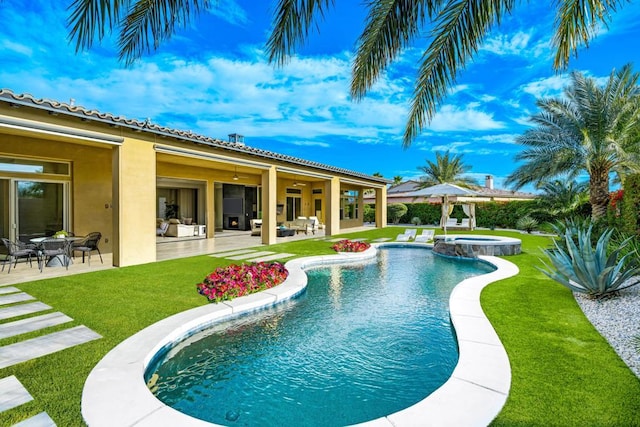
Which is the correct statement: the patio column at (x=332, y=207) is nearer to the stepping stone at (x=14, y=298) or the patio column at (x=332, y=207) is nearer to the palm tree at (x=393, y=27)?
the stepping stone at (x=14, y=298)

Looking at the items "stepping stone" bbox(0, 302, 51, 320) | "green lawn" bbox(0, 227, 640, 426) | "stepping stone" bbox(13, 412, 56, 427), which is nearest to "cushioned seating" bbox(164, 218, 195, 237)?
"green lawn" bbox(0, 227, 640, 426)

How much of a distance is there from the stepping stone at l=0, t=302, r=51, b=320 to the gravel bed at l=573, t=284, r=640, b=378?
9.17 metres

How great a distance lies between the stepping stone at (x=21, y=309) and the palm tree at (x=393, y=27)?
5.15m

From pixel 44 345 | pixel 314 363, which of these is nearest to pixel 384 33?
pixel 314 363

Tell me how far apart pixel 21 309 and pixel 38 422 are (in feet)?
14.3

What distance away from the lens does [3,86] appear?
24.7 feet

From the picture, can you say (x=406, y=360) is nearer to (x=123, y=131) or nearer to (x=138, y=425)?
(x=138, y=425)

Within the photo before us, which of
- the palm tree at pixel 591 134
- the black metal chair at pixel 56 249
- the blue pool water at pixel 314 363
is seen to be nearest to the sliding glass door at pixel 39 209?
the black metal chair at pixel 56 249

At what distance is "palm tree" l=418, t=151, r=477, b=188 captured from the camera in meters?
35.9

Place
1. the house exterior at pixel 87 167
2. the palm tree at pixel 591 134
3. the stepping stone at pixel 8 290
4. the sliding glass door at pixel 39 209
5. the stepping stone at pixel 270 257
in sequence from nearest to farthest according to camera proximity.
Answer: the stepping stone at pixel 8 290 → the house exterior at pixel 87 167 → the sliding glass door at pixel 39 209 → the stepping stone at pixel 270 257 → the palm tree at pixel 591 134

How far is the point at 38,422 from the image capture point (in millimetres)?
2980

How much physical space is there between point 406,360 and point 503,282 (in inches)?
207

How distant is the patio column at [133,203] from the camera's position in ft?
33.4

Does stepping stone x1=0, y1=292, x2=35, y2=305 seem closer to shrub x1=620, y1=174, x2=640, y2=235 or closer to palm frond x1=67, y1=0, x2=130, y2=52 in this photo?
palm frond x1=67, y1=0, x2=130, y2=52
